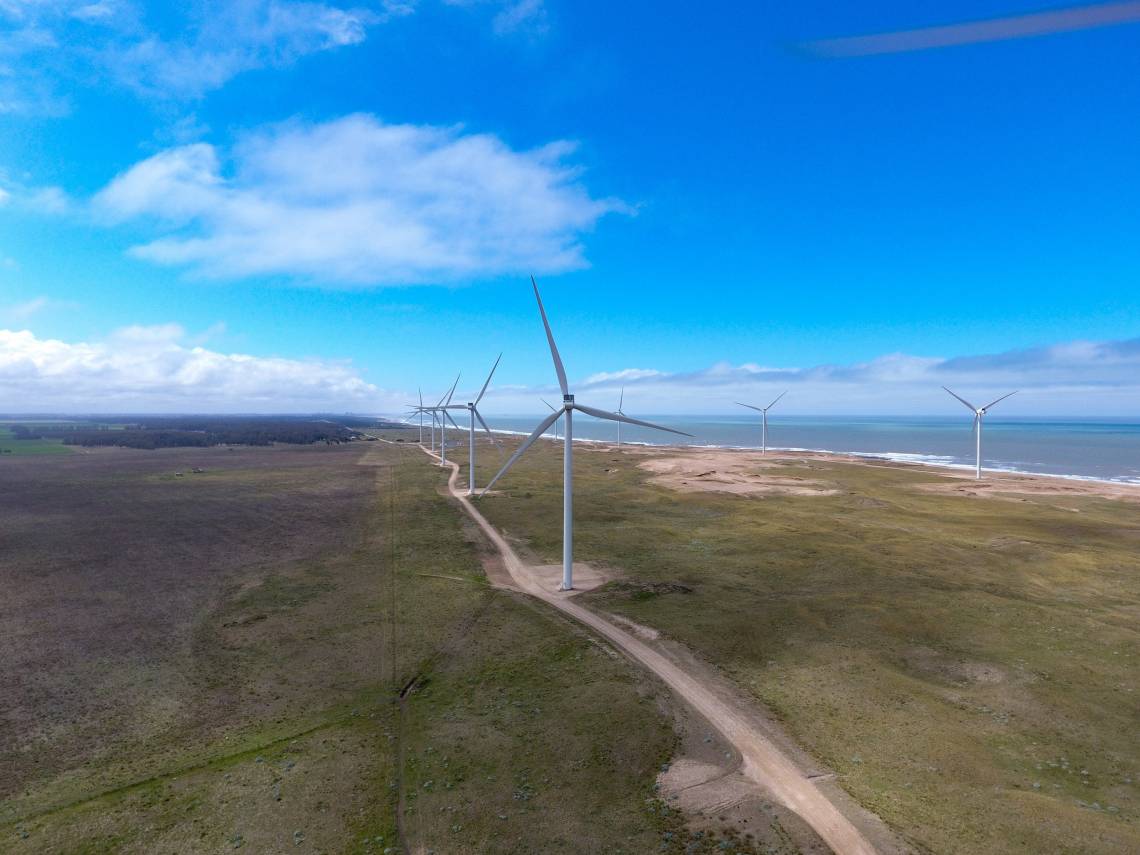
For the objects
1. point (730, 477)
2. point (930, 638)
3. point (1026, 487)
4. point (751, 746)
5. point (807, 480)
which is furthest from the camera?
point (730, 477)

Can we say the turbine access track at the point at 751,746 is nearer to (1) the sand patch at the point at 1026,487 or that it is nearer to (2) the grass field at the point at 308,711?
(2) the grass field at the point at 308,711

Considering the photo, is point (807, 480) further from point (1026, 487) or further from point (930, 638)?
point (930, 638)

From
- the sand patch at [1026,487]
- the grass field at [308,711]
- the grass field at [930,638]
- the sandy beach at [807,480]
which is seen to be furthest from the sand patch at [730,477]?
the grass field at [308,711]

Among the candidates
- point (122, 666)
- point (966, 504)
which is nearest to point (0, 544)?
point (122, 666)

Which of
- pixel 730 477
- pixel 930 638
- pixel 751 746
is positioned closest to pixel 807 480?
pixel 730 477

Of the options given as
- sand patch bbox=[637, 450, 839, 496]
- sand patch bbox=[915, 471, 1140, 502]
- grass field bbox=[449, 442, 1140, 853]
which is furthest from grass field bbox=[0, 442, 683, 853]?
sand patch bbox=[915, 471, 1140, 502]
